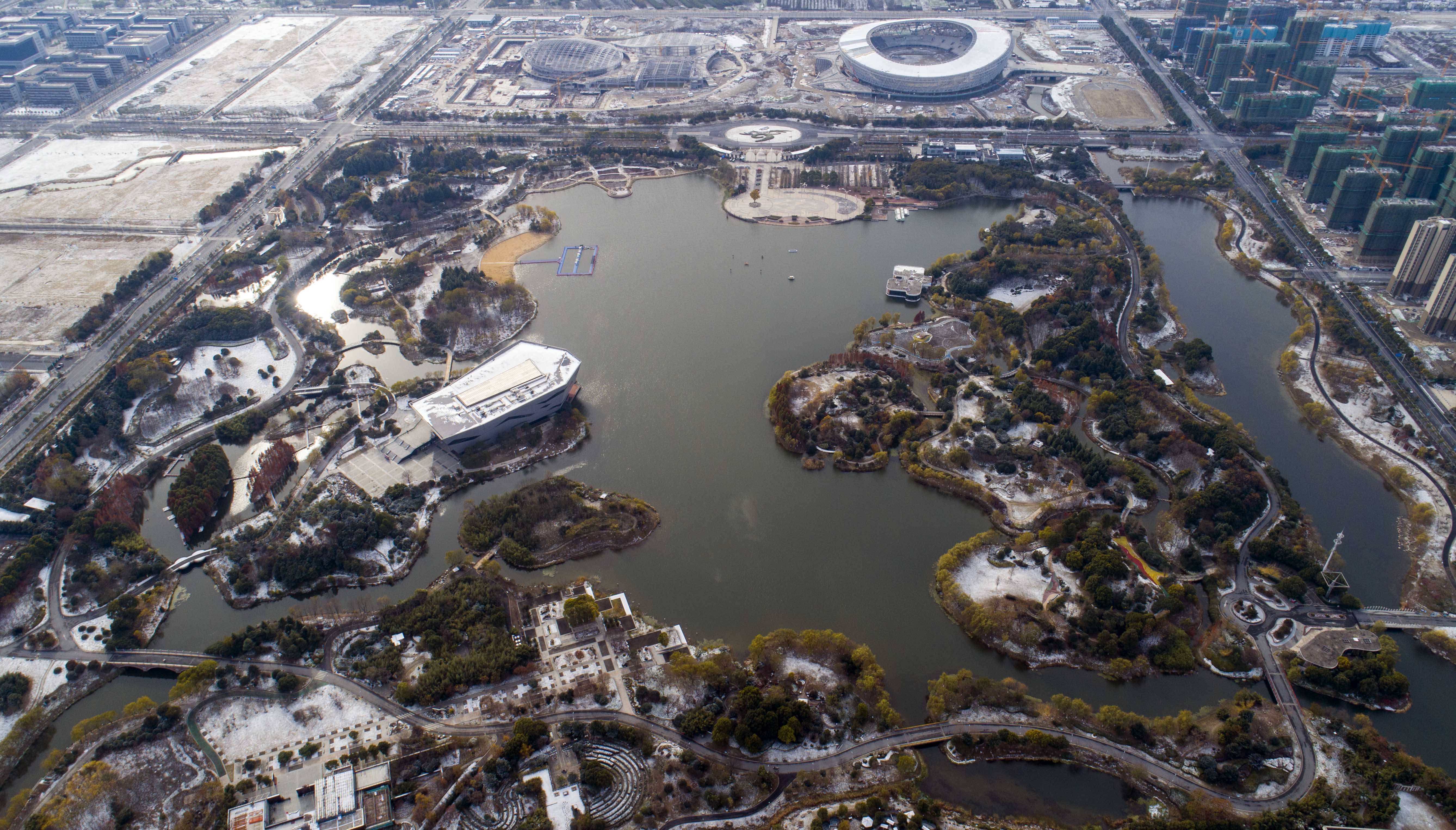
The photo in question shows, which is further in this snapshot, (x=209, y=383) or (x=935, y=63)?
(x=935, y=63)

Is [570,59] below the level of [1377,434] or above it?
above

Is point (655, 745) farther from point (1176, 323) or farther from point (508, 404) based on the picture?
point (1176, 323)

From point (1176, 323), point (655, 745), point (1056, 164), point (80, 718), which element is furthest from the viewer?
point (1056, 164)

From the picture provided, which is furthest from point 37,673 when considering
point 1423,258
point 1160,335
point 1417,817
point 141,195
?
point 1423,258

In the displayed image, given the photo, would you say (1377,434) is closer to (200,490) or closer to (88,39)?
(200,490)

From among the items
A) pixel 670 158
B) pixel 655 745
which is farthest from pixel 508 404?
pixel 670 158

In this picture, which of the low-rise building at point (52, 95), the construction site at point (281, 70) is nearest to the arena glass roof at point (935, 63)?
the construction site at point (281, 70)
